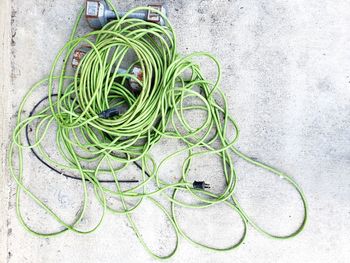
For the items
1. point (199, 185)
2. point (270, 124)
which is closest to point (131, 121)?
point (199, 185)

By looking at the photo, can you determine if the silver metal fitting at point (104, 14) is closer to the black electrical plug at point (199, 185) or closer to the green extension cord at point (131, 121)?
the green extension cord at point (131, 121)

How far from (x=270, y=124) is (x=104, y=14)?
2.58 feet

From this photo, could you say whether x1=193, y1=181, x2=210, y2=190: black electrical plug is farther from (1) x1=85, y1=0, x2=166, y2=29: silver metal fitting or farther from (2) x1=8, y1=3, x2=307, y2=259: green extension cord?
(1) x1=85, y1=0, x2=166, y2=29: silver metal fitting

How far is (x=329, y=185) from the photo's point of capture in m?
1.56

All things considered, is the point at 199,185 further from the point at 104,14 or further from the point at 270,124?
the point at 104,14

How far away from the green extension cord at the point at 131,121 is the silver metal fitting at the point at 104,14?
1.5 inches

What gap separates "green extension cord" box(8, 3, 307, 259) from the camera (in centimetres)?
143

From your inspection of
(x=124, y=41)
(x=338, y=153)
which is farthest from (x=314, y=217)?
(x=124, y=41)

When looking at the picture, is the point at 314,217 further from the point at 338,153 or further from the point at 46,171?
the point at 46,171

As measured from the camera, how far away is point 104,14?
4.96 ft

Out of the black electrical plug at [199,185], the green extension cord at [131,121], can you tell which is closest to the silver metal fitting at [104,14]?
the green extension cord at [131,121]

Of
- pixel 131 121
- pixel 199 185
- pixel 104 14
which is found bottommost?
pixel 199 185

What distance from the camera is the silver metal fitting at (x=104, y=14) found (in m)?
1.47

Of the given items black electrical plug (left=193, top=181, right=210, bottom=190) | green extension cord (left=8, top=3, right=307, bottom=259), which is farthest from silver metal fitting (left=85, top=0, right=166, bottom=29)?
black electrical plug (left=193, top=181, right=210, bottom=190)
